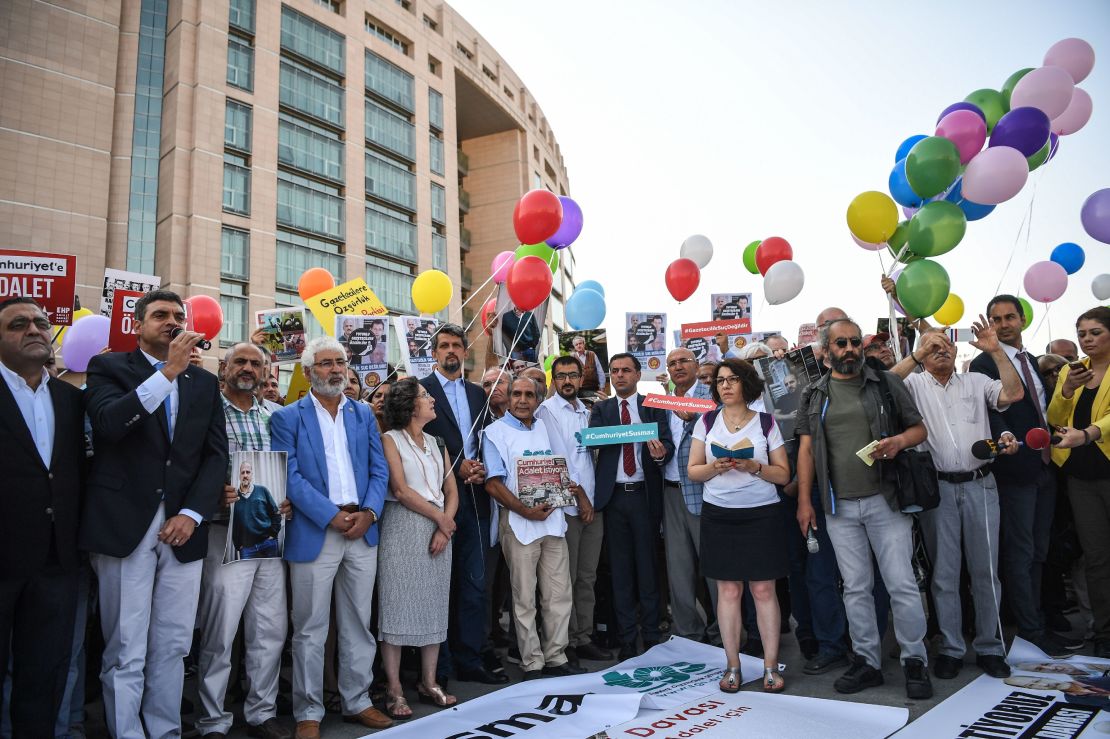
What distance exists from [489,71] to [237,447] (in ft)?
127

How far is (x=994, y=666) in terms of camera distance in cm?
406

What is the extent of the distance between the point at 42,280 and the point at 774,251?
22.8 ft

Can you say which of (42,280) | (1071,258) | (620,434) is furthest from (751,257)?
(42,280)

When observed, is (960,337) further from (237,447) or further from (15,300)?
(15,300)

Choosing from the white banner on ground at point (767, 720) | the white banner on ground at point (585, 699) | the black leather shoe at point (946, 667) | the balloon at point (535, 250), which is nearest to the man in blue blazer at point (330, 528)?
the white banner on ground at point (585, 699)

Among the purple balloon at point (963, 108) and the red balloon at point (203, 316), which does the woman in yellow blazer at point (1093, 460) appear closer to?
the purple balloon at point (963, 108)

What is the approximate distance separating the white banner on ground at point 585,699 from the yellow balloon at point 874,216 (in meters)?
3.50

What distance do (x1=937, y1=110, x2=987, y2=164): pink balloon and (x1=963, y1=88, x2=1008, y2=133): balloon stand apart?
60cm

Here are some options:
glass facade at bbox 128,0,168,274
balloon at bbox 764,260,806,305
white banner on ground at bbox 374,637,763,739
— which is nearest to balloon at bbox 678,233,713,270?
balloon at bbox 764,260,806,305

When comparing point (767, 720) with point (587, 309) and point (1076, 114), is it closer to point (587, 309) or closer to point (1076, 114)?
point (587, 309)

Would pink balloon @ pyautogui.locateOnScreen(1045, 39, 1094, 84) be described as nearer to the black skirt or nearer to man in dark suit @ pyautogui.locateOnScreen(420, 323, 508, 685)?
the black skirt

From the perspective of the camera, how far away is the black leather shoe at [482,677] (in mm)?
4445

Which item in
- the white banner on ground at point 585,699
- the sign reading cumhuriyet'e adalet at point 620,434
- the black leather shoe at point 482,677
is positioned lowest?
the black leather shoe at point 482,677

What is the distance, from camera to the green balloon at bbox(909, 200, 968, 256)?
5008 millimetres
